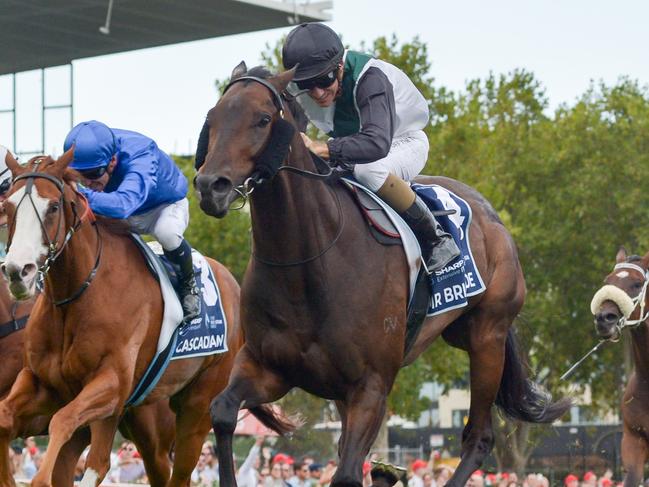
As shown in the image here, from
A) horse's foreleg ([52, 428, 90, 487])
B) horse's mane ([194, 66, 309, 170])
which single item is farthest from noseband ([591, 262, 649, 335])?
horse's mane ([194, 66, 309, 170])

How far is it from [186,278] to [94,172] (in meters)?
0.96

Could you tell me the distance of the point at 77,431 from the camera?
28.2 feet

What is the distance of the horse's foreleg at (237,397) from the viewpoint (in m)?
6.43

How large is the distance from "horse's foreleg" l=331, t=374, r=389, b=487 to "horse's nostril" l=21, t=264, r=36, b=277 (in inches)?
67.2

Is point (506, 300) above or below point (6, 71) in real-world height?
below

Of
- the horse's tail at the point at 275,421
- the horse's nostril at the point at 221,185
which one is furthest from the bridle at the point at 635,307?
the horse's nostril at the point at 221,185

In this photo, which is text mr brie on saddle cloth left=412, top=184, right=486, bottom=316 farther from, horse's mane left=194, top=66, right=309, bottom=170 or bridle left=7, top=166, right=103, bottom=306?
bridle left=7, top=166, right=103, bottom=306

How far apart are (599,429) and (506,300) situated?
93.0ft

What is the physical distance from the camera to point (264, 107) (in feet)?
19.9

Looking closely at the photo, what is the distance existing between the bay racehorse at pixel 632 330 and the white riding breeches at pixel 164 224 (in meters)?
4.86

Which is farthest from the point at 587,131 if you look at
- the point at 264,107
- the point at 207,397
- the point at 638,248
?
the point at 264,107

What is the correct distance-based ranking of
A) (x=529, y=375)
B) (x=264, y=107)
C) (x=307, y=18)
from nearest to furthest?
(x=264, y=107) → (x=529, y=375) → (x=307, y=18)

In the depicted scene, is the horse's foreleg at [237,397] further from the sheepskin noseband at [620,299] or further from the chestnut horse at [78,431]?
the sheepskin noseband at [620,299]

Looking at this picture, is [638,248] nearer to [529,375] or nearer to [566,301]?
[566,301]
